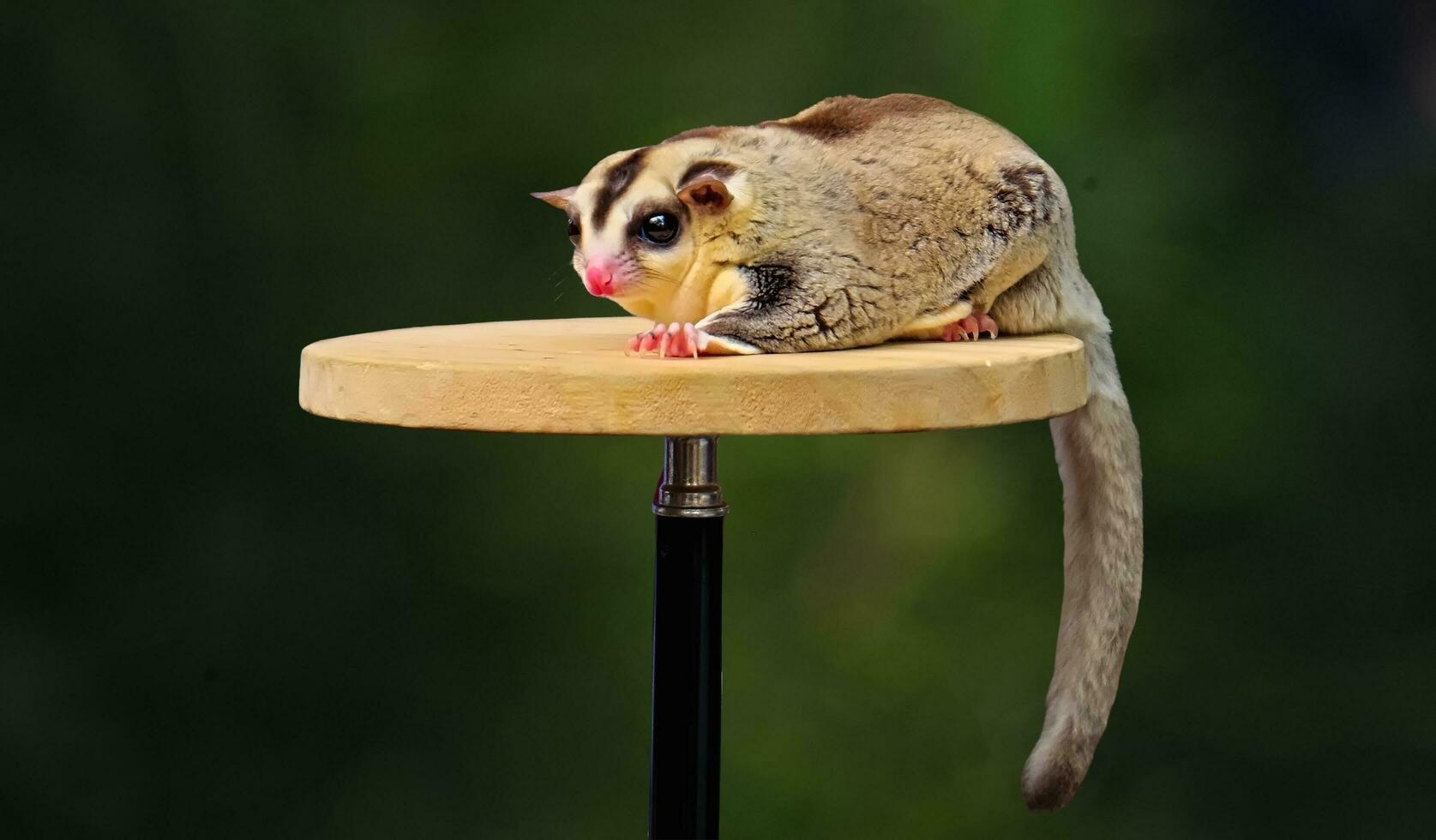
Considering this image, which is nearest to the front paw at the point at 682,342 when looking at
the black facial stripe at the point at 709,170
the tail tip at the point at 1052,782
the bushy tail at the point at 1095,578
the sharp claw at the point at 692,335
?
the sharp claw at the point at 692,335

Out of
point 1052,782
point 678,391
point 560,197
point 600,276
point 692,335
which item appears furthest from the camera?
point 1052,782

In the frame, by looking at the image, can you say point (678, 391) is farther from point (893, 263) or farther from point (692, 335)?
point (893, 263)

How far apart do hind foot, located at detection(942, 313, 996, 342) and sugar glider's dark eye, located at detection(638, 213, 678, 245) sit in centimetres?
48

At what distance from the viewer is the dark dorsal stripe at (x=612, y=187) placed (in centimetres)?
314

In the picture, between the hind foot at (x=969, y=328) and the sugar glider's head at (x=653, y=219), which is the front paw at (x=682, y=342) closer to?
the sugar glider's head at (x=653, y=219)

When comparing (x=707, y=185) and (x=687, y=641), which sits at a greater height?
(x=707, y=185)

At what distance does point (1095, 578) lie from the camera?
3586 millimetres

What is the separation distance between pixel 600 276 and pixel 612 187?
142 mm

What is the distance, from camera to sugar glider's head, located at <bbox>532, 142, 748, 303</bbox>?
312 cm

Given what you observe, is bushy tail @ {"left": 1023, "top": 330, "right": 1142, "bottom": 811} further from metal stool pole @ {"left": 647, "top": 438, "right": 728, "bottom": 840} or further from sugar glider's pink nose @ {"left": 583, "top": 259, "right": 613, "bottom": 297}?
sugar glider's pink nose @ {"left": 583, "top": 259, "right": 613, "bottom": 297}

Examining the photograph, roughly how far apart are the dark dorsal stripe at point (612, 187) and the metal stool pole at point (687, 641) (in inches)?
14.0

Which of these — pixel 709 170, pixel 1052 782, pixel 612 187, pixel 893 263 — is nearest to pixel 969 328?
pixel 893 263

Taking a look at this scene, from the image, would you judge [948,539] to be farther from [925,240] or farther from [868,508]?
[925,240]

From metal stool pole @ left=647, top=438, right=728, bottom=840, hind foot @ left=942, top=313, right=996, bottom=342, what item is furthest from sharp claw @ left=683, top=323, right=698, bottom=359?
hind foot @ left=942, top=313, right=996, bottom=342
